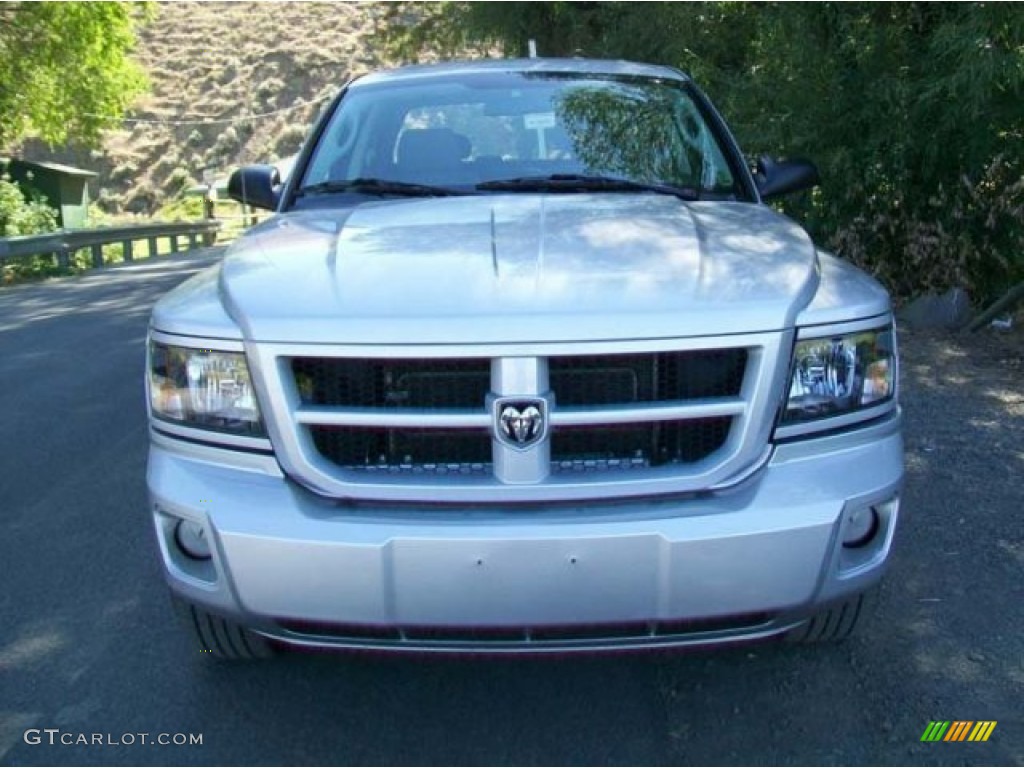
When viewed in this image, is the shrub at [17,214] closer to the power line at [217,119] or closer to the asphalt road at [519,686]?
the asphalt road at [519,686]

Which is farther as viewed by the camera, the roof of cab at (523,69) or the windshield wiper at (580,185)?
the roof of cab at (523,69)

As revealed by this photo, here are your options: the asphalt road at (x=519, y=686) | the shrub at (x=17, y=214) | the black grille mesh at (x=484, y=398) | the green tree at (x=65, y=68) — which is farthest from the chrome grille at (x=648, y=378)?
the green tree at (x=65, y=68)

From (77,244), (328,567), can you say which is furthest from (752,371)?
(77,244)

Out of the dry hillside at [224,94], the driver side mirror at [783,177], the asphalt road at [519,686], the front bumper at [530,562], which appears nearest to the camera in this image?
the front bumper at [530,562]

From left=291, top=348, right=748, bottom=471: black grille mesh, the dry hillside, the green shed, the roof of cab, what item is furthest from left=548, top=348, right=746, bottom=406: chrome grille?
the dry hillside

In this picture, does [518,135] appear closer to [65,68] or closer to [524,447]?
[524,447]

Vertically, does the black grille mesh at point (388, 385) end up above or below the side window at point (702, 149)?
below

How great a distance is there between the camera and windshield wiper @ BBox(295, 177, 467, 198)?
375cm

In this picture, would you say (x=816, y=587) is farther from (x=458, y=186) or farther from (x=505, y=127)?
(x=505, y=127)

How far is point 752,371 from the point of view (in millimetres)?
2490

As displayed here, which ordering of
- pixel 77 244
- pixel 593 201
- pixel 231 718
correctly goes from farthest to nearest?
pixel 77 244 < pixel 593 201 < pixel 231 718

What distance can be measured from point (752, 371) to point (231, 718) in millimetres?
1701

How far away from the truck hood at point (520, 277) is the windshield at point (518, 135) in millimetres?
627

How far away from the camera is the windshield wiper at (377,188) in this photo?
12.3 ft
